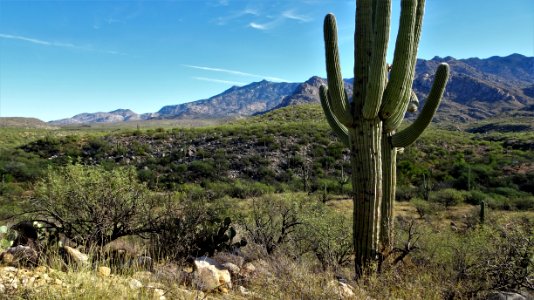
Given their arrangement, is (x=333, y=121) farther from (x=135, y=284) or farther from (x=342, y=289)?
(x=135, y=284)

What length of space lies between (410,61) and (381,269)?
326 cm

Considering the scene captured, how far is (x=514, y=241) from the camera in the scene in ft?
19.1

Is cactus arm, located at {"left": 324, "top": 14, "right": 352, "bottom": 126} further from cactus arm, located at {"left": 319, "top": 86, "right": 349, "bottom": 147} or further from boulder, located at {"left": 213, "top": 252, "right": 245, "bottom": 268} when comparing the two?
boulder, located at {"left": 213, "top": 252, "right": 245, "bottom": 268}

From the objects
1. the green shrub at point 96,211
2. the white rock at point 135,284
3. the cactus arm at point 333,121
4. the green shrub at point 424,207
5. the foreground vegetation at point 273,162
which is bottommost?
the green shrub at point 424,207

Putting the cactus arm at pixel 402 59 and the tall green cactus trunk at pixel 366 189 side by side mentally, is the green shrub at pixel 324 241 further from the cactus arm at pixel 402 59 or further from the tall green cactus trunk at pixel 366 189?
the cactus arm at pixel 402 59

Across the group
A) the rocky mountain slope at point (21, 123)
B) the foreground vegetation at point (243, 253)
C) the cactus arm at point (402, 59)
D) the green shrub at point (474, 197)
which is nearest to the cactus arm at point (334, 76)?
the cactus arm at point (402, 59)

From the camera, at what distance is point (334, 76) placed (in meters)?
6.66

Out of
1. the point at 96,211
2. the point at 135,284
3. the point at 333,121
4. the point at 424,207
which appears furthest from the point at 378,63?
the point at 424,207

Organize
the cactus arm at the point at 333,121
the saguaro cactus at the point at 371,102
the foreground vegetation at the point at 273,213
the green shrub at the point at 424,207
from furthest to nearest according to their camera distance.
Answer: the green shrub at the point at 424,207 → the cactus arm at the point at 333,121 → the saguaro cactus at the point at 371,102 → the foreground vegetation at the point at 273,213

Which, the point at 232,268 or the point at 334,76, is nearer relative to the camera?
the point at 232,268

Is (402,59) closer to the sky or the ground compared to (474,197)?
closer to the sky

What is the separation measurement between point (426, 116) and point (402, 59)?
1754 mm

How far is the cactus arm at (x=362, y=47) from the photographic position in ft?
20.7

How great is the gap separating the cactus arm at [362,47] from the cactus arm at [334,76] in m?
0.19
